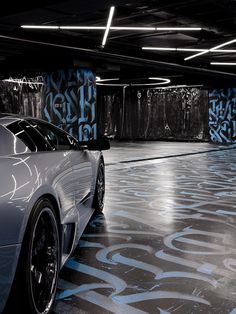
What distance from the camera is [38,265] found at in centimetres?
236

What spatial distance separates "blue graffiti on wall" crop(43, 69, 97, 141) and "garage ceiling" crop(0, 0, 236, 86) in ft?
1.86

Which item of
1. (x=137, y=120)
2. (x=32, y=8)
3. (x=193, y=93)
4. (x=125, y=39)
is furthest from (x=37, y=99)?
(x=32, y=8)

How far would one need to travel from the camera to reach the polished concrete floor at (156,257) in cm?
266

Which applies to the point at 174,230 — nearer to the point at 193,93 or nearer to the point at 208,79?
the point at 208,79

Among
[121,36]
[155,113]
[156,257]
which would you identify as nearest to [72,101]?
[121,36]

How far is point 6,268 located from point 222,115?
2144 centimetres

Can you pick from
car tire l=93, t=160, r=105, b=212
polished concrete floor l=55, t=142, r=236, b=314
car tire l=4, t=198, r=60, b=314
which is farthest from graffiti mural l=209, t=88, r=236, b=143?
car tire l=4, t=198, r=60, b=314

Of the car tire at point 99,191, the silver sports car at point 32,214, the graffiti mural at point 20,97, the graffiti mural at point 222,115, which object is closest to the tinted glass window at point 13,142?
the silver sports car at point 32,214

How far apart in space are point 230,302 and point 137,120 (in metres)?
25.0

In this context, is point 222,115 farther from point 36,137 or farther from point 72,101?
point 36,137

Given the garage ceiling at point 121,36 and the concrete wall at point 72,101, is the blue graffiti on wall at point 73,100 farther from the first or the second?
the garage ceiling at point 121,36

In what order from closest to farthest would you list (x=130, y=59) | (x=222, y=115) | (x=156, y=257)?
(x=156, y=257)
(x=130, y=59)
(x=222, y=115)

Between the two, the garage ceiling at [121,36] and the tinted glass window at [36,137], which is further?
the garage ceiling at [121,36]

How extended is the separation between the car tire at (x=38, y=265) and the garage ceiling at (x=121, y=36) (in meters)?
5.00
